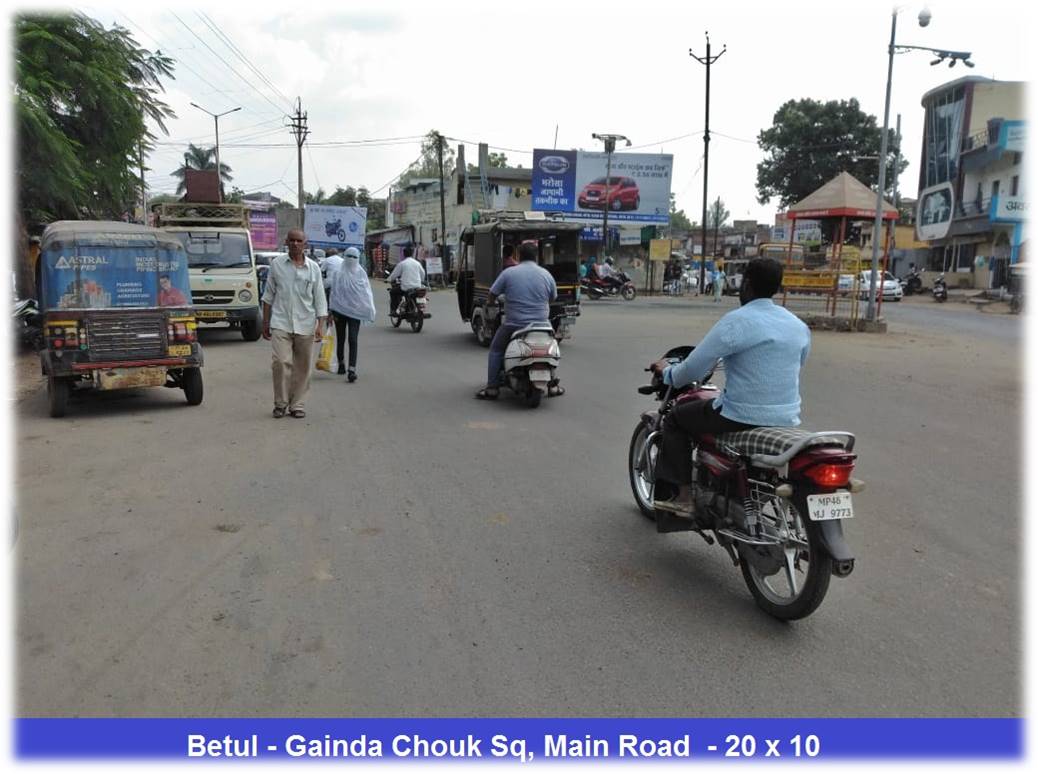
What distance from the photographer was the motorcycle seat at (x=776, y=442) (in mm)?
3451

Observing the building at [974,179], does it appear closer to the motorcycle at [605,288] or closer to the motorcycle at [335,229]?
the motorcycle at [605,288]

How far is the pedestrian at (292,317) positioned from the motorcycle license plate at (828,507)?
5.98m

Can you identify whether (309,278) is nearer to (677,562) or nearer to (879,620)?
(677,562)

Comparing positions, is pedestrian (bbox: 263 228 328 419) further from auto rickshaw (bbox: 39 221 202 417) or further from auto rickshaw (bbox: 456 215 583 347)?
auto rickshaw (bbox: 456 215 583 347)

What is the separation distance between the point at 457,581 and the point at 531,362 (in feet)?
15.8

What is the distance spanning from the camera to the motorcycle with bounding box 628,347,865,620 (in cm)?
339

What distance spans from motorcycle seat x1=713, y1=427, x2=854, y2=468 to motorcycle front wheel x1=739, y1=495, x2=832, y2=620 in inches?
8.5

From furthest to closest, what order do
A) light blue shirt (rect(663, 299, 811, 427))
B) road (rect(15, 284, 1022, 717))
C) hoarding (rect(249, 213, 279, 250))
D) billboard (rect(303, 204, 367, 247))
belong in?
hoarding (rect(249, 213, 279, 250)) < billboard (rect(303, 204, 367, 247)) < light blue shirt (rect(663, 299, 811, 427)) < road (rect(15, 284, 1022, 717))

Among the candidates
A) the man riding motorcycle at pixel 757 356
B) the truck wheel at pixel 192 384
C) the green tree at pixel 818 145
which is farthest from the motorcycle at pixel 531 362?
the green tree at pixel 818 145

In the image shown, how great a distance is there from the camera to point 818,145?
5434 centimetres

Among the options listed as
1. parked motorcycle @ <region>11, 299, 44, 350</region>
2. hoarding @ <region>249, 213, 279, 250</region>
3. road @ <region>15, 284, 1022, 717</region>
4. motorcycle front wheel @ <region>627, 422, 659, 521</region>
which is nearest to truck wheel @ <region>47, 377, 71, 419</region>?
road @ <region>15, 284, 1022, 717</region>

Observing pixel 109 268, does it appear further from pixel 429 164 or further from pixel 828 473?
pixel 429 164

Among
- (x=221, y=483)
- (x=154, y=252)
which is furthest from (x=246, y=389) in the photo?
(x=221, y=483)

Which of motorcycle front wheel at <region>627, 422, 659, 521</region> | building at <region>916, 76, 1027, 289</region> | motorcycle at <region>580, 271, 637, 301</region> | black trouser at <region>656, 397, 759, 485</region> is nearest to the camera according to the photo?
black trouser at <region>656, 397, 759, 485</region>
